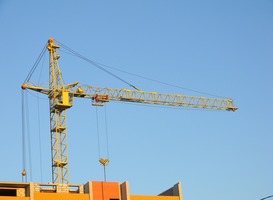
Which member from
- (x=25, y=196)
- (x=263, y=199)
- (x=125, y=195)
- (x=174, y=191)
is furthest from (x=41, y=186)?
(x=263, y=199)

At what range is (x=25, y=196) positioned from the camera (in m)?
72.7

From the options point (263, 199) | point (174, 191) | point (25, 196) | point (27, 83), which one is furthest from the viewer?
point (27, 83)

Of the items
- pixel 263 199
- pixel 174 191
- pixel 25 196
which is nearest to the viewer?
pixel 263 199

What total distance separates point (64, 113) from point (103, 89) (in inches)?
302

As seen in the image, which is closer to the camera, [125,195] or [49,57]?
[125,195]

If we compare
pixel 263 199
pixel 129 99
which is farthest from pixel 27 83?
pixel 263 199

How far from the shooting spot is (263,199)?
176 ft

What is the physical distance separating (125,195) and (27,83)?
4194 cm

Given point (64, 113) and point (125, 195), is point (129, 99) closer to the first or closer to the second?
point (64, 113)

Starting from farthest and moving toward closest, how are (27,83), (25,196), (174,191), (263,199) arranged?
(27,83) → (174,191) → (25,196) → (263,199)

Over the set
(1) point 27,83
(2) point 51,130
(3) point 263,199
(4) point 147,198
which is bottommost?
(3) point 263,199

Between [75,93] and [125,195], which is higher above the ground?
[75,93]

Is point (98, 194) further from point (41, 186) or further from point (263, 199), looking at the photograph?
point (263, 199)

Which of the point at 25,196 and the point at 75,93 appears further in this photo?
the point at 75,93
